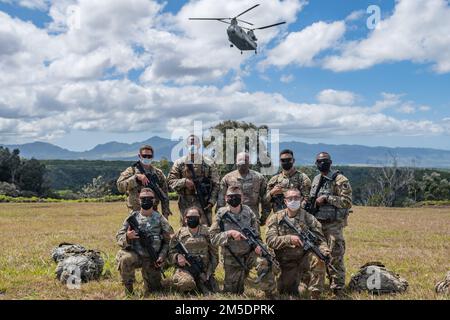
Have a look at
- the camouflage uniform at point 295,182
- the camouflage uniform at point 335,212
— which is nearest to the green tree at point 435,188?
the camouflage uniform at point 295,182

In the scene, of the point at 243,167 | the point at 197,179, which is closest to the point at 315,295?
the point at 243,167

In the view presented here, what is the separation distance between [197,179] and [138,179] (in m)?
1.30

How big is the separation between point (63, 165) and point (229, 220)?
646 ft

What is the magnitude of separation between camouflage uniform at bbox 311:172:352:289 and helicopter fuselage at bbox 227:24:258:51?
1501 inches

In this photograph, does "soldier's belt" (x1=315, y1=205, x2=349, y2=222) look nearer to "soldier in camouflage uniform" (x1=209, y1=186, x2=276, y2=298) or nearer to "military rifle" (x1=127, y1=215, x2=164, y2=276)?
"soldier in camouflage uniform" (x1=209, y1=186, x2=276, y2=298)

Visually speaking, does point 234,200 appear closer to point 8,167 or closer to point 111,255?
point 111,255

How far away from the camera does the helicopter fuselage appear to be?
44.9m

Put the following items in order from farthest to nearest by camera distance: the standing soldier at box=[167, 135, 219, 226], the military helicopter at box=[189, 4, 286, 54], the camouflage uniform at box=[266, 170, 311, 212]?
the military helicopter at box=[189, 4, 286, 54] → the standing soldier at box=[167, 135, 219, 226] → the camouflage uniform at box=[266, 170, 311, 212]

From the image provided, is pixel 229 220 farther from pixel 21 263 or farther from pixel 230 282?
pixel 21 263

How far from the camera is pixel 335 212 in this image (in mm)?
8891

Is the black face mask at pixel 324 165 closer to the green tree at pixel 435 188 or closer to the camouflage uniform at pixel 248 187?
the camouflage uniform at pixel 248 187

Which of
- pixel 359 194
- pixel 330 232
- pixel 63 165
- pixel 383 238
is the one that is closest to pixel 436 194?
pixel 359 194

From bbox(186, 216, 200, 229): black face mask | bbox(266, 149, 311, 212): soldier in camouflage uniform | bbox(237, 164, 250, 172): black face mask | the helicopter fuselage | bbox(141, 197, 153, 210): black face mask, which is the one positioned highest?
the helicopter fuselage

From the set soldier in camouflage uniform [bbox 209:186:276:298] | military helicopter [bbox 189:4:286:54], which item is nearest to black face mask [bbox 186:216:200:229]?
soldier in camouflage uniform [bbox 209:186:276:298]
